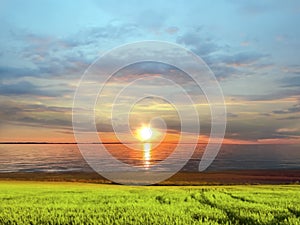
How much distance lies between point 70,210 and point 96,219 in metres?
3.18

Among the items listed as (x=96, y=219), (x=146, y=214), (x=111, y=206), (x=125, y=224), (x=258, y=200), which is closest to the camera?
(x=125, y=224)

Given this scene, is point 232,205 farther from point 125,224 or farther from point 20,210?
point 20,210

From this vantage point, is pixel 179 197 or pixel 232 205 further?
pixel 179 197

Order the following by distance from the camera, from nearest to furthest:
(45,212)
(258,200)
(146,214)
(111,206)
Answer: (146,214), (45,212), (111,206), (258,200)

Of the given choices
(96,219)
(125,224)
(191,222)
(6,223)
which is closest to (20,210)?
(6,223)

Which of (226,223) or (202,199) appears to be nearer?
(226,223)

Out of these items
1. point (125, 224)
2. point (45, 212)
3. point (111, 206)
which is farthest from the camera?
point (111, 206)

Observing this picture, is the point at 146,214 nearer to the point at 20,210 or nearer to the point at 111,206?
the point at 111,206

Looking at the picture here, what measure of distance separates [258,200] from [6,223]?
479 inches

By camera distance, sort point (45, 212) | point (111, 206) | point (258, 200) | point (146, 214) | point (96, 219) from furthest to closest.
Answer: point (258, 200) → point (111, 206) → point (45, 212) → point (146, 214) → point (96, 219)

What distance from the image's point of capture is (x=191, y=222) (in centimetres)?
1236

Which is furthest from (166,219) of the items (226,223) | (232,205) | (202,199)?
(202,199)

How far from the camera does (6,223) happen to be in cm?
1310

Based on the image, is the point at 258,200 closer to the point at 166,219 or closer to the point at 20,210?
the point at 166,219
